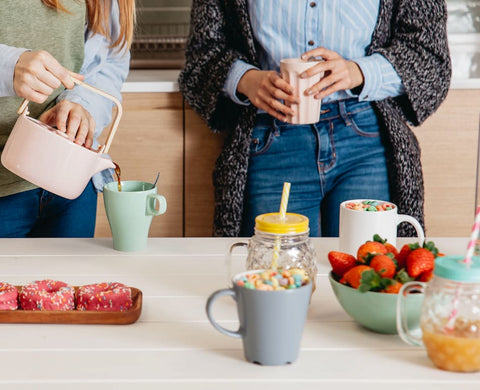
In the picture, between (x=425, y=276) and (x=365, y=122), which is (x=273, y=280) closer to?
(x=425, y=276)

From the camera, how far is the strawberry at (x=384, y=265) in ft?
2.94

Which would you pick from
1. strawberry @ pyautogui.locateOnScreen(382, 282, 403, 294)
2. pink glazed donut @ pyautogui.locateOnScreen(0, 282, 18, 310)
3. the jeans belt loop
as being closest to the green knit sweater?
pink glazed donut @ pyautogui.locateOnScreen(0, 282, 18, 310)

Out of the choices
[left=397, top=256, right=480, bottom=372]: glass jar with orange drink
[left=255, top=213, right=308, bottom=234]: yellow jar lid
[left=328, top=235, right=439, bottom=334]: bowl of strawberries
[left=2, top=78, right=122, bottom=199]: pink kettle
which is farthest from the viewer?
[left=2, top=78, right=122, bottom=199]: pink kettle

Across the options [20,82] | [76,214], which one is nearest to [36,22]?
[20,82]

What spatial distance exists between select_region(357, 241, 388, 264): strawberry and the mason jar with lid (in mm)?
83

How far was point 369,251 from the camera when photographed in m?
0.96

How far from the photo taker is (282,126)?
1.81 meters

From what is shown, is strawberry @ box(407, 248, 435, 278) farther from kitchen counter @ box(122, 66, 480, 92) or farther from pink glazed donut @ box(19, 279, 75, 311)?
kitchen counter @ box(122, 66, 480, 92)

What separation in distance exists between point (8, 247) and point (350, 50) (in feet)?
3.24

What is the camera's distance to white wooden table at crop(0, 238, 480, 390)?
2.57 ft

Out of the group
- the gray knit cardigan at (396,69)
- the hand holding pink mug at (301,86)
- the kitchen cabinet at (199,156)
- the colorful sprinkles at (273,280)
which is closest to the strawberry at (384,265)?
the colorful sprinkles at (273,280)

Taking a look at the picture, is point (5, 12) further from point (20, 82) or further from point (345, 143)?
point (345, 143)

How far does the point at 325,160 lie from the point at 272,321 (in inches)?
39.4

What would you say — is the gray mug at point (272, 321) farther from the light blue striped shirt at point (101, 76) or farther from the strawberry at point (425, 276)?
the light blue striped shirt at point (101, 76)
